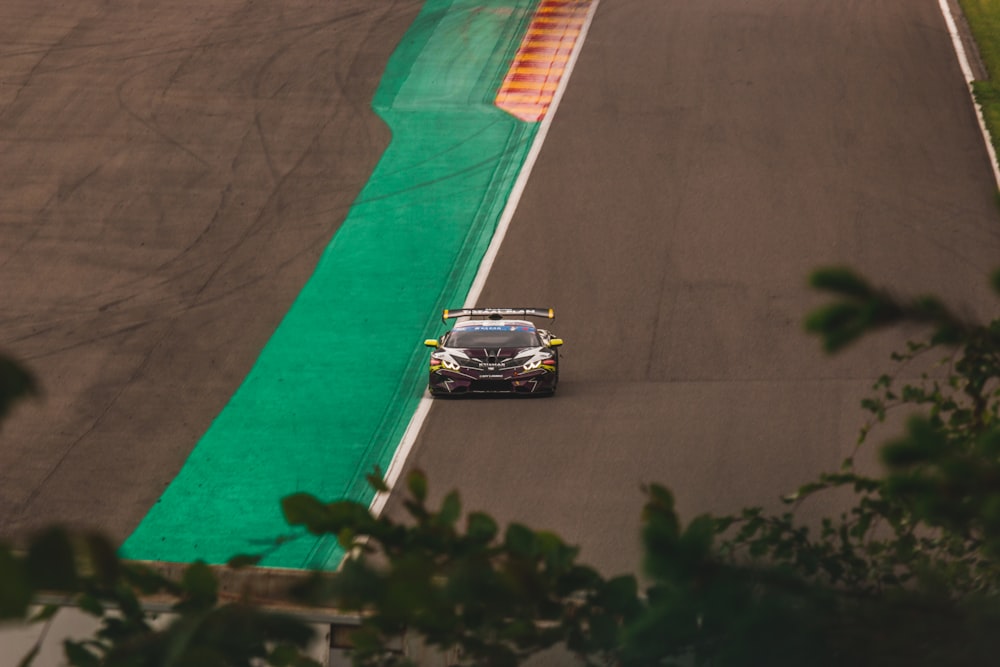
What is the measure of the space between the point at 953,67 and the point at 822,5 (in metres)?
5.09

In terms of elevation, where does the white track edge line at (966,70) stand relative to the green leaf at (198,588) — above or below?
below

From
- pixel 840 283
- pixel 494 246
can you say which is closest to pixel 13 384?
pixel 840 283

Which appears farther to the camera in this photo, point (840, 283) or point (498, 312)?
point (498, 312)

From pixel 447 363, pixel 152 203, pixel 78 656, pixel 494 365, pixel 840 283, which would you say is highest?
pixel 840 283

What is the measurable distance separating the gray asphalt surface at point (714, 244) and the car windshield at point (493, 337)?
956mm

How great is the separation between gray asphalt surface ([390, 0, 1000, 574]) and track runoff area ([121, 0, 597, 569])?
0.82 m

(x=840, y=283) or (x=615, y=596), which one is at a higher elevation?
(x=840, y=283)

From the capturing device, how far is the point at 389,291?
2542 centimetres

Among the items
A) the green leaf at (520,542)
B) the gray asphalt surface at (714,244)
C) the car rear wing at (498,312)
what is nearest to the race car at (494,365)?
the gray asphalt surface at (714,244)

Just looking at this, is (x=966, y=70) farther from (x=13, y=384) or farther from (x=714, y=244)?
(x=13, y=384)

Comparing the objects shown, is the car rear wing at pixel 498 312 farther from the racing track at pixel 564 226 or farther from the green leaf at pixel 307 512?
the green leaf at pixel 307 512

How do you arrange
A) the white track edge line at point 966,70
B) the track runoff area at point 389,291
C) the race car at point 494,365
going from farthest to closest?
1. the white track edge line at point 966,70
2. the race car at point 494,365
3. the track runoff area at point 389,291

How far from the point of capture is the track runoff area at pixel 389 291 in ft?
60.2

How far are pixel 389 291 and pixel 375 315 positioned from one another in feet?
3.19
